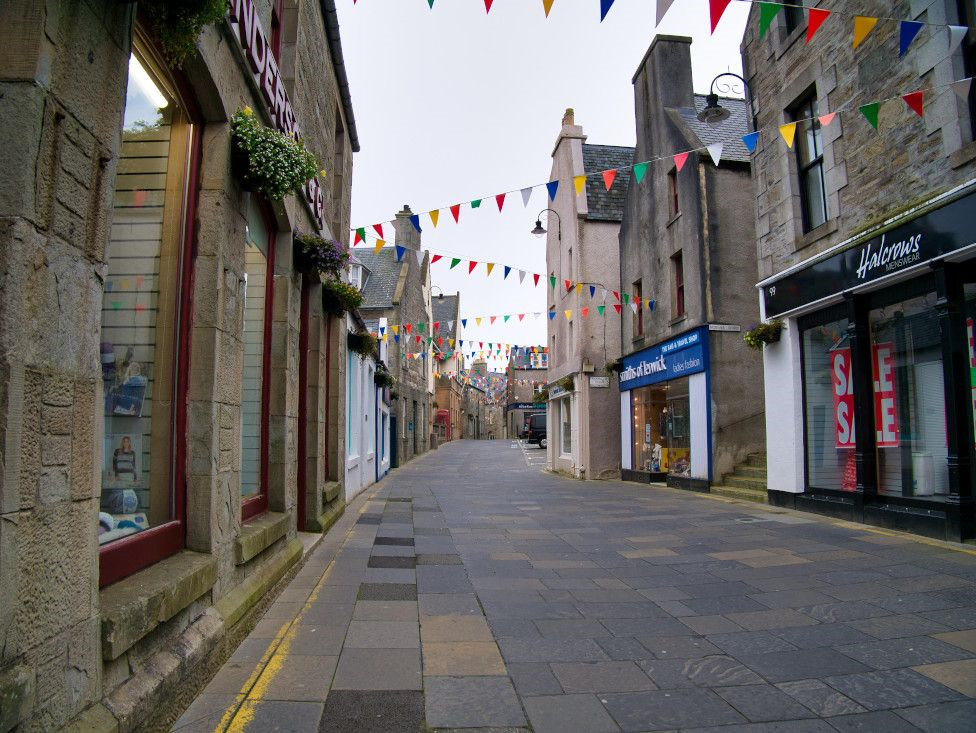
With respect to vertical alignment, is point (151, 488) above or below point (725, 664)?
above

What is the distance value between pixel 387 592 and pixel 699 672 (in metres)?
2.57

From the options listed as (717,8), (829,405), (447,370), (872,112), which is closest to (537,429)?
(447,370)

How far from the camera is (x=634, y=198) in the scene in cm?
1686

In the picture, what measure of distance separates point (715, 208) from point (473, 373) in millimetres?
63114

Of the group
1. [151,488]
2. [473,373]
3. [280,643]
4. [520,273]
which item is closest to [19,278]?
[151,488]

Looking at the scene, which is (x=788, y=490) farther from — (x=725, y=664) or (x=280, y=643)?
(x=280, y=643)

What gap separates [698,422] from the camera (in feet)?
42.8

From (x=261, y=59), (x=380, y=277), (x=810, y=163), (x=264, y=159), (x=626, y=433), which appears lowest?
(x=626, y=433)

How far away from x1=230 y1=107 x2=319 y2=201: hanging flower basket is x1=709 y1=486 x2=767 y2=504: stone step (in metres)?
9.21

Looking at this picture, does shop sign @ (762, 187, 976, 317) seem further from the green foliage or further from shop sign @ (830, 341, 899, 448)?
the green foliage

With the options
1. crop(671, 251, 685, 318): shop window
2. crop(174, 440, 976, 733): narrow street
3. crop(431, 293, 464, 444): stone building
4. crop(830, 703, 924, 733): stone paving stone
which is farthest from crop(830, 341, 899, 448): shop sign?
crop(431, 293, 464, 444): stone building

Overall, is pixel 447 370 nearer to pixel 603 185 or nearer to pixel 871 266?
pixel 603 185

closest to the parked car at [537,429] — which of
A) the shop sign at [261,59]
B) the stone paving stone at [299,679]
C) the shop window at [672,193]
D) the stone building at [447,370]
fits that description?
the stone building at [447,370]

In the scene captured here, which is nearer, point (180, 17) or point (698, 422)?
point (180, 17)
